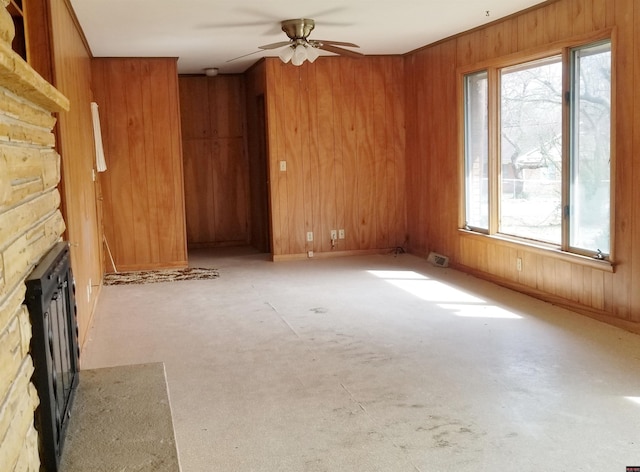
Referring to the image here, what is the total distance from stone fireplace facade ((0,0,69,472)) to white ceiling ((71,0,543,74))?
120 inches

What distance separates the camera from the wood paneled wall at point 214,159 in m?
9.12

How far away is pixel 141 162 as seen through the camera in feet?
24.6

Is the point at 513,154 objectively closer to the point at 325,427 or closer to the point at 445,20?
the point at 445,20

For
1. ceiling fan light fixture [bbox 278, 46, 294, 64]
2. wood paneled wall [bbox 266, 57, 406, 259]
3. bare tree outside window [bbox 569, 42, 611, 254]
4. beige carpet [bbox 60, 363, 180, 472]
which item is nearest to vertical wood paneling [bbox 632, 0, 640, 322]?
bare tree outside window [bbox 569, 42, 611, 254]

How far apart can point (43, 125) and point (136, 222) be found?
17.0ft

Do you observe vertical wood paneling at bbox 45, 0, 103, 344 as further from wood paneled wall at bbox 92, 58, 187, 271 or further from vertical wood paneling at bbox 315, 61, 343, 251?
vertical wood paneling at bbox 315, 61, 343, 251

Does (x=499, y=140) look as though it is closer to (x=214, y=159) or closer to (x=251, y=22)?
(x=251, y=22)

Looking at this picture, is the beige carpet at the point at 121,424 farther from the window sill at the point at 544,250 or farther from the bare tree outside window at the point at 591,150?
the bare tree outside window at the point at 591,150

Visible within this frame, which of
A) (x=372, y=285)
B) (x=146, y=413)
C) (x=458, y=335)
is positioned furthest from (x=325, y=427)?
(x=372, y=285)

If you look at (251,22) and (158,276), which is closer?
(251,22)

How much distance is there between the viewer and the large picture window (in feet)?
16.0

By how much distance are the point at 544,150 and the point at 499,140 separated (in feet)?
2.36

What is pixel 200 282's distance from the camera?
22.2ft

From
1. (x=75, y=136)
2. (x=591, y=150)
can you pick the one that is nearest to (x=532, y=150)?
(x=591, y=150)
